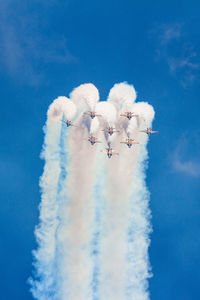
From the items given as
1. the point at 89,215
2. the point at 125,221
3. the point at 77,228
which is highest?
the point at 89,215

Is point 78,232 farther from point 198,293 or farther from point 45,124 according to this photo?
point 198,293

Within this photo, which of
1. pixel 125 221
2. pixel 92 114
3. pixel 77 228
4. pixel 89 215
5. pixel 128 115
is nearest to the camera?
pixel 77 228

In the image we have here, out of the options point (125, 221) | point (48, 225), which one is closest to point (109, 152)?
point (125, 221)

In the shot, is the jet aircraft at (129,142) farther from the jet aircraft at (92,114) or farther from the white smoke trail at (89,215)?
the jet aircraft at (92,114)

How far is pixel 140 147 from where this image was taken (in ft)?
216

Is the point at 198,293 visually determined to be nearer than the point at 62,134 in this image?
No

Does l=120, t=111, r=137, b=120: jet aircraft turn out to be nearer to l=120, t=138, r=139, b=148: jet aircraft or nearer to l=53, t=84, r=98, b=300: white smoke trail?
l=120, t=138, r=139, b=148: jet aircraft

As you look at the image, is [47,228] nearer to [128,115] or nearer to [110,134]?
[110,134]

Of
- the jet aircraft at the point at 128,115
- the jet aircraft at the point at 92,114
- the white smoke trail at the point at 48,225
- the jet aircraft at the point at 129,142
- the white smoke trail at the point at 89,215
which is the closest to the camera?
the white smoke trail at the point at 48,225

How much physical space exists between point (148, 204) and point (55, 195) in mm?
20521

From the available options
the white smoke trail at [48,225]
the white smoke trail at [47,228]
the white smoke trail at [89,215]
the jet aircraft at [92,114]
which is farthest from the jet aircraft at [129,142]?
the white smoke trail at [47,228]

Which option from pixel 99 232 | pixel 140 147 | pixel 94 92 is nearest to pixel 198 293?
pixel 99 232

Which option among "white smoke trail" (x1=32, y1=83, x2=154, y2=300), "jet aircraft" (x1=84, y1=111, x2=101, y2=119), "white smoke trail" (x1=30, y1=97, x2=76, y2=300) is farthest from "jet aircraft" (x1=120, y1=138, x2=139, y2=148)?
"white smoke trail" (x1=30, y1=97, x2=76, y2=300)

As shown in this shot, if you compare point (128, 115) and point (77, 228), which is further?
point (128, 115)
